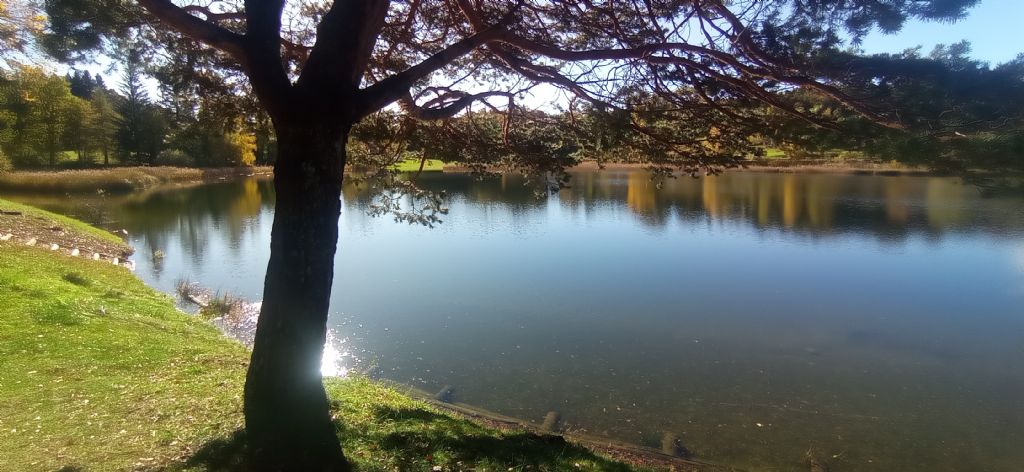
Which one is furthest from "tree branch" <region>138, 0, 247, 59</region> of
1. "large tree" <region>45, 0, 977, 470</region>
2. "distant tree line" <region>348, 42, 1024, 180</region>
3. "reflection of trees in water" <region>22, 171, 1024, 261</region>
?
"reflection of trees in water" <region>22, 171, 1024, 261</region>

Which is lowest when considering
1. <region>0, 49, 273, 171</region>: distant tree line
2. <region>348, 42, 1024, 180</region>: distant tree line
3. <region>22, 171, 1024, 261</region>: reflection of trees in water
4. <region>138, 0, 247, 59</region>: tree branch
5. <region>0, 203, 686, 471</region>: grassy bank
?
<region>0, 203, 686, 471</region>: grassy bank

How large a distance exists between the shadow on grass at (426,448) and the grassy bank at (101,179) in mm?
30595

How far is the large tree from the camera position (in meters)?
3.34

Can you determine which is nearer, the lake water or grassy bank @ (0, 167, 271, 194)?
the lake water

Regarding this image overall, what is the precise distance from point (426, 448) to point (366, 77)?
3.88 metres

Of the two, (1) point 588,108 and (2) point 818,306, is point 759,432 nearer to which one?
(1) point 588,108

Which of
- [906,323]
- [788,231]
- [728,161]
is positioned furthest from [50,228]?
[788,231]

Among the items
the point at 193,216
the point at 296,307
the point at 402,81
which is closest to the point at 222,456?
the point at 296,307

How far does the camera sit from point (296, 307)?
3.37 m

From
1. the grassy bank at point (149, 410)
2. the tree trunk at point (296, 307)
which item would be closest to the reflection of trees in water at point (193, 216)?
the grassy bank at point (149, 410)

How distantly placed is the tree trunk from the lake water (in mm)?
4320

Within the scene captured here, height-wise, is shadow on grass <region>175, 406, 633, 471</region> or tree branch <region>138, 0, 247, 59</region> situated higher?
tree branch <region>138, 0, 247, 59</region>

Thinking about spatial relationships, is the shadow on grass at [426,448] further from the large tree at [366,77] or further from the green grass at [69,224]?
the green grass at [69,224]

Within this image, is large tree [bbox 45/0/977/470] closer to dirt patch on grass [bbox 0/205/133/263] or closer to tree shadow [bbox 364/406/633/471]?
tree shadow [bbox 364/406/633/471]
